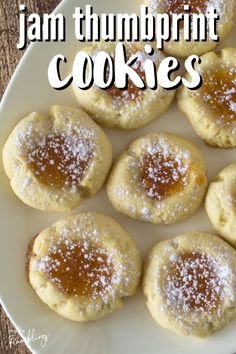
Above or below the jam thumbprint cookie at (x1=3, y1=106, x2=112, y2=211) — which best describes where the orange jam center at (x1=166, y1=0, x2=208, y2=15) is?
above

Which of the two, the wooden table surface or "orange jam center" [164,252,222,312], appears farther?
the wooden table surface

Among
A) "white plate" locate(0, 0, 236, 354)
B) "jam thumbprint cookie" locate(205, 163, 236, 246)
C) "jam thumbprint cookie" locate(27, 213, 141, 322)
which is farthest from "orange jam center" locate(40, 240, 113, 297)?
"jam thumbprint cookie" locate(205, 163, 236, 246)

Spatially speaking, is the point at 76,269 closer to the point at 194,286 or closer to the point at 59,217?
the point at 59,217

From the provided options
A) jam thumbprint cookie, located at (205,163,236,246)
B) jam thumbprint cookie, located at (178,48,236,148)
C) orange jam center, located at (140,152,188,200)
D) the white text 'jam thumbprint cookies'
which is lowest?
jam thumbprint cookie, located at (205,163,236,246)

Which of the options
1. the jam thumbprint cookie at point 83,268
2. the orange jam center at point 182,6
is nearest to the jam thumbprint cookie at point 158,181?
the jam thumbprint cookie at point 83,268

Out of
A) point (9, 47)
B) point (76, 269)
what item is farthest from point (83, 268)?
point (9, 47)

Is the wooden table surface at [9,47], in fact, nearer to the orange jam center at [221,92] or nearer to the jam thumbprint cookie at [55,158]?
the jam thumbprint cookie at [55,158]

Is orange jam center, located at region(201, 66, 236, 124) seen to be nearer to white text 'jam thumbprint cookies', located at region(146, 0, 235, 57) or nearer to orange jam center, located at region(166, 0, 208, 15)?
white text 'jam thumbprint cookies', located at region(146, 0, 235, 57)
